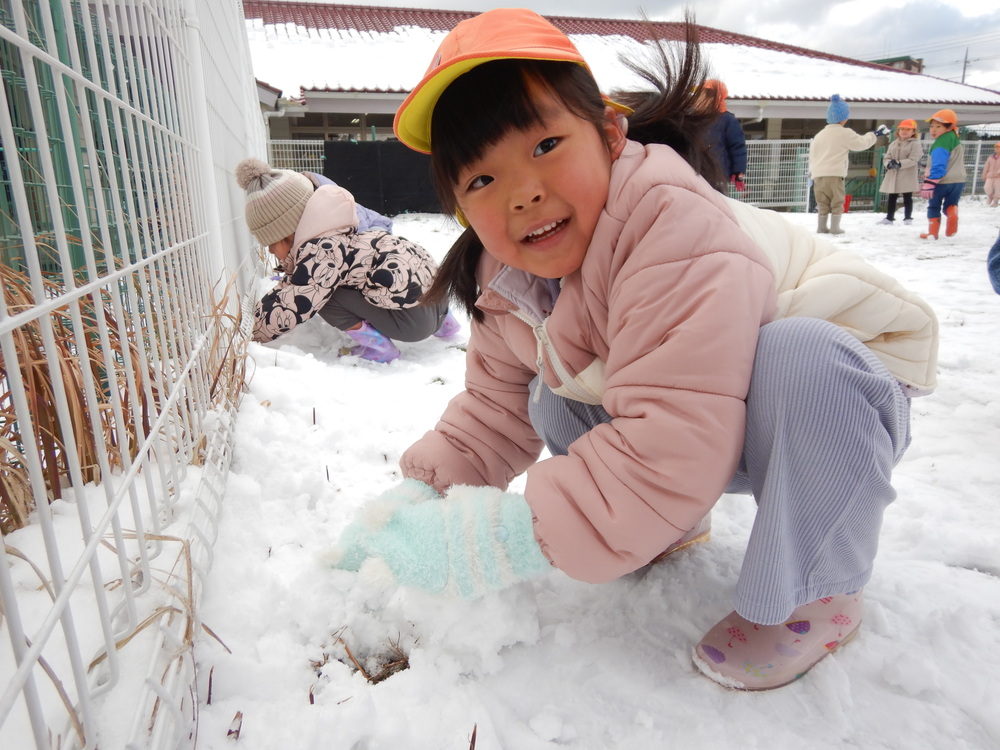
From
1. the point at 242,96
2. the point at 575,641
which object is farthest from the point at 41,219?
the point at 242,96

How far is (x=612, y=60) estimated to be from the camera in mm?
12852

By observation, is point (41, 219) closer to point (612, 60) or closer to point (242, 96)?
point (242, 96)

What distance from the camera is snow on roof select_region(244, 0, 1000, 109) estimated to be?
1129cm

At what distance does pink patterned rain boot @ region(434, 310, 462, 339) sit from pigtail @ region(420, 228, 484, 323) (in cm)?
220

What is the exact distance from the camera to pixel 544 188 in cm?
102

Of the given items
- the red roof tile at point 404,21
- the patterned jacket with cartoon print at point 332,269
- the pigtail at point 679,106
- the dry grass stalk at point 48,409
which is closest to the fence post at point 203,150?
the patterned jacket with cartoon print at point 332,269

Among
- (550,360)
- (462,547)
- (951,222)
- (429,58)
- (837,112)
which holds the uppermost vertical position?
(429,58)

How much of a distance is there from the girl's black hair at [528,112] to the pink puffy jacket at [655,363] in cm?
14

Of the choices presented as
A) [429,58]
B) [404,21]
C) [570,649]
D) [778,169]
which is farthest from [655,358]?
[404,21]

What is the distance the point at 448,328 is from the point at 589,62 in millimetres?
8193

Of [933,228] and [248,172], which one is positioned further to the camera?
[933,228]

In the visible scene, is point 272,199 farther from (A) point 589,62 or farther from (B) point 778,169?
(B) point 778,169

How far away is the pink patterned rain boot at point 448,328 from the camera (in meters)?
3.65

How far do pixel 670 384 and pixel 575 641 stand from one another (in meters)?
0.51
